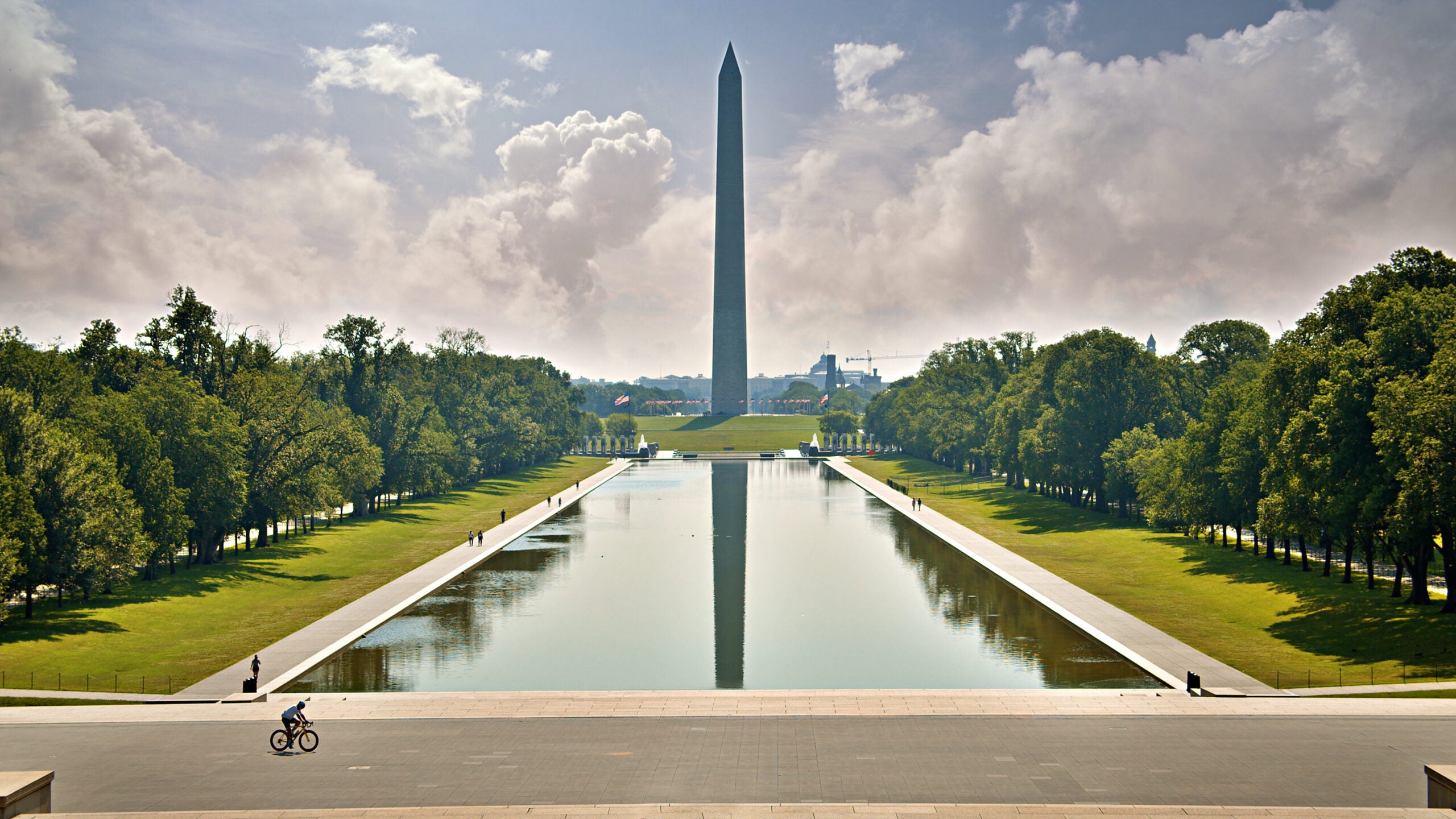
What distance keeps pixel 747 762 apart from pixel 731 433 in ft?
406

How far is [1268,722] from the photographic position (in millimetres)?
20312

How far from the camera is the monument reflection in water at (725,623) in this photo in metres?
25.8

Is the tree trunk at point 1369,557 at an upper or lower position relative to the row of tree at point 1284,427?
lower

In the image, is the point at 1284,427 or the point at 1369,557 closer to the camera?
the point at 1369,557

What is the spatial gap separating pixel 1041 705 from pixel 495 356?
310ft

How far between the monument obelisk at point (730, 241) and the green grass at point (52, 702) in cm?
10748

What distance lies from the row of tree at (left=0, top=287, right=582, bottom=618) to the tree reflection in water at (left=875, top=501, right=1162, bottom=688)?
28.6 m

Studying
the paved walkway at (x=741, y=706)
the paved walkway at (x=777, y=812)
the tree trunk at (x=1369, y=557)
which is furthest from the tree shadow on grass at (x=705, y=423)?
the paved walkway at (x=777, y=812)

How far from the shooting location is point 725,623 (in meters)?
32.5

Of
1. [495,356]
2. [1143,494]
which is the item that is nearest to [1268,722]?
[1143,494]

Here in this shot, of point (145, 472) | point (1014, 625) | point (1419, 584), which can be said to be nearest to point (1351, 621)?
point (1419, 584)

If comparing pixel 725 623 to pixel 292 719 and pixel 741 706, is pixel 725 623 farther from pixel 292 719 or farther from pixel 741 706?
pixel 292 719

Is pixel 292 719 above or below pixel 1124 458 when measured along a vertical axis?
below

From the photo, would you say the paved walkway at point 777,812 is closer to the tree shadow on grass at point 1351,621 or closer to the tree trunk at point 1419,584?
the tree shadow on grass at point 1351,621
